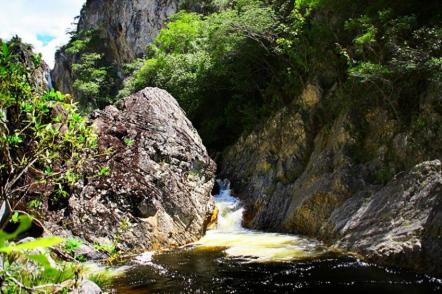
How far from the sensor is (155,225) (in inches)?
513

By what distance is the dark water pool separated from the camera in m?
7.58

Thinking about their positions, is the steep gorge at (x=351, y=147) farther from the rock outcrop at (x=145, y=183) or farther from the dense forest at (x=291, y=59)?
the rock outcrop at (x=145, y=183)

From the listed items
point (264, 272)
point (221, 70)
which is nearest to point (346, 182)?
point (264, 272)

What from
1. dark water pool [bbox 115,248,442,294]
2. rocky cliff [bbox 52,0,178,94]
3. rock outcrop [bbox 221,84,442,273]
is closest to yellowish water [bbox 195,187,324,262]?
rock outcrop [bbox 221,84,442,273]

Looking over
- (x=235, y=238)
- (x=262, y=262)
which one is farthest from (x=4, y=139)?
(x=235, y=238)

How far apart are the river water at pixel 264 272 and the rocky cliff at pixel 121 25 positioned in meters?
32.4

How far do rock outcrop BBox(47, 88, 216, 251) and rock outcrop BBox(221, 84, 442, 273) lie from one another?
9.10 ft

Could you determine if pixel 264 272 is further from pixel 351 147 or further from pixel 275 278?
pixel 351 147

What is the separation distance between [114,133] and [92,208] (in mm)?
3039

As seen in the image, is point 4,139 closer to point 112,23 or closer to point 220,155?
point 220,155

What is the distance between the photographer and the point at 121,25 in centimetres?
4534

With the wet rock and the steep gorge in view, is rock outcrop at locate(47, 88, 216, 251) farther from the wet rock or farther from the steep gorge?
the wet rock

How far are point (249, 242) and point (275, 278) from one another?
4404 millimetres

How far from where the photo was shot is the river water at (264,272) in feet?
25.2
